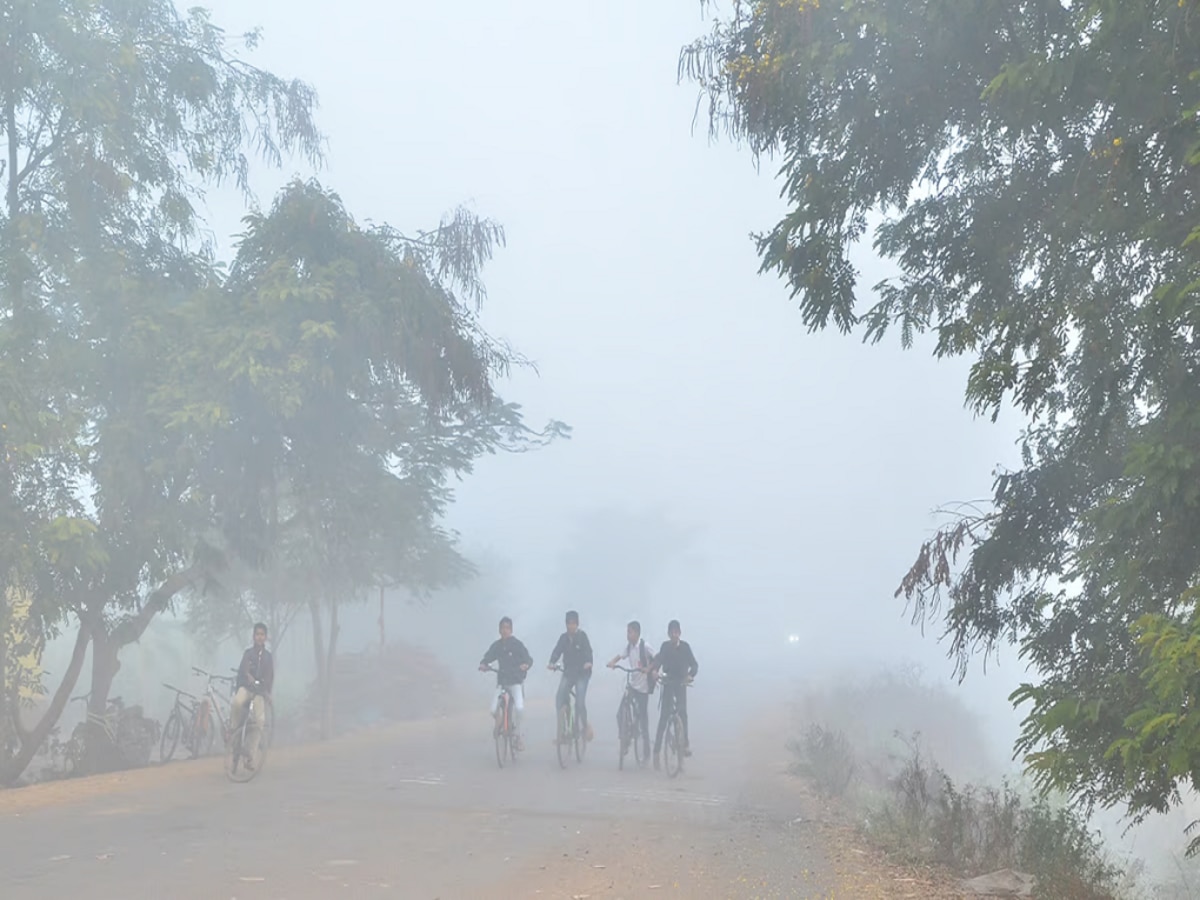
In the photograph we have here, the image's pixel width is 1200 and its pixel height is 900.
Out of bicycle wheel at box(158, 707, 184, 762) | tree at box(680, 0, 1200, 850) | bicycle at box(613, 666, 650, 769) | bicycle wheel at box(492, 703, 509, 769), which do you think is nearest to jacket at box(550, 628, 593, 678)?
bicycle at box(613, 666, 650, 769)

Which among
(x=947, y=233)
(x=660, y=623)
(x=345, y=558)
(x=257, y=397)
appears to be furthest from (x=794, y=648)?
(x=947, y=233)

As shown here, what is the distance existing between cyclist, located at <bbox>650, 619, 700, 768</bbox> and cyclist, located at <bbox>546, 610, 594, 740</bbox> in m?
0.99

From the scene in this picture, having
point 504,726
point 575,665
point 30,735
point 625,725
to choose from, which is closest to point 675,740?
point 625,725

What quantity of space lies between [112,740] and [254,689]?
178 inches

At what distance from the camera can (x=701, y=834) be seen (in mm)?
11289

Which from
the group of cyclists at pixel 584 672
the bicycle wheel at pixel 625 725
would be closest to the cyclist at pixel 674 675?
the group of cyclists at pixel 584 672

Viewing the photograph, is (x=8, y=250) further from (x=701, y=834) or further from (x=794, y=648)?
(x=794, y=648)

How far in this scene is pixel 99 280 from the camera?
1711 cm

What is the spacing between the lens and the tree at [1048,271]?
6.30 meters

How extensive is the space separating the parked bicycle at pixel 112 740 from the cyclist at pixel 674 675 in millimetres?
8065

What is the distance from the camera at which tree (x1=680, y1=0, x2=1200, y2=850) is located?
6305mm

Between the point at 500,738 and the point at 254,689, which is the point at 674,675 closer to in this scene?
the point at 500,738

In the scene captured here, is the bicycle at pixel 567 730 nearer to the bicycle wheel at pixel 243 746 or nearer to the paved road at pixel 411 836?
the paved road at pixel 411 836

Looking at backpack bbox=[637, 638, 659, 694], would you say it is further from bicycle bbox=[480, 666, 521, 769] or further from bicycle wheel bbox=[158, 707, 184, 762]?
bicycle wheel bbox=[158, 707, 184, 762]
